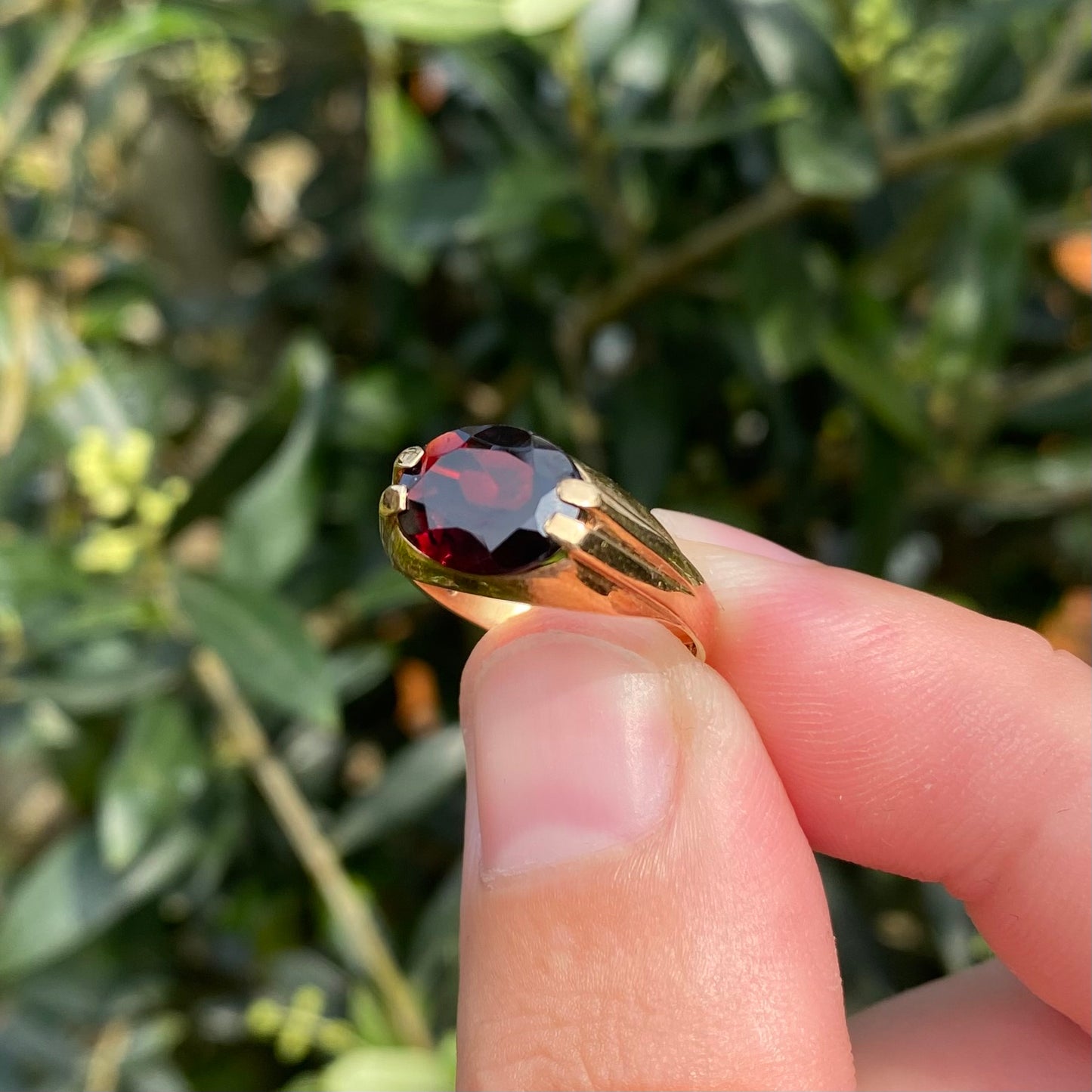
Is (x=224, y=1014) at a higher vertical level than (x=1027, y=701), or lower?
lower

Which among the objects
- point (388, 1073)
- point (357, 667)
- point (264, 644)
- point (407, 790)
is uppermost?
point (264, 644)

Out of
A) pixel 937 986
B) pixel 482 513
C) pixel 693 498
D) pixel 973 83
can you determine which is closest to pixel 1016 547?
pixel 693 498

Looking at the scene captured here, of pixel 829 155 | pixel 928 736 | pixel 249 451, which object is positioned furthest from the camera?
pixel 249 451

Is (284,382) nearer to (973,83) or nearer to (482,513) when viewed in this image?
(482,513)

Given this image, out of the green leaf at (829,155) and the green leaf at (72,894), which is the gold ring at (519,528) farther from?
the green leaf at (72,894)

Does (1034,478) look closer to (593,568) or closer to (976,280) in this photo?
(976,280)

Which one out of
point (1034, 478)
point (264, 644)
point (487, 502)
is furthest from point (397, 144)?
point (1034, 478)

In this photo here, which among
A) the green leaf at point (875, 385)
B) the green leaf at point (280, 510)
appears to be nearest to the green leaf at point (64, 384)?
the green leaf at point (280, 510)
